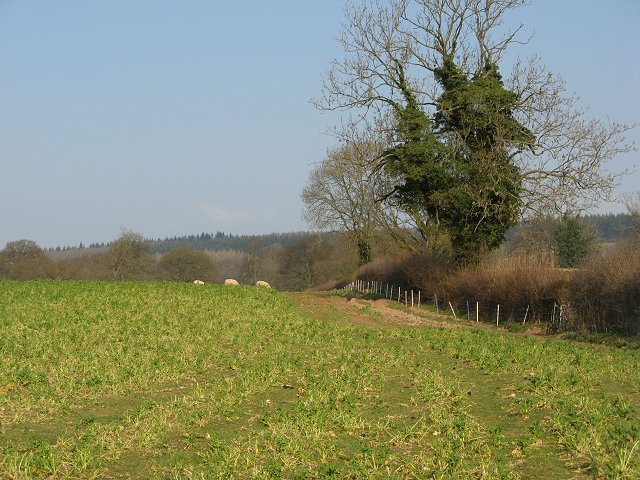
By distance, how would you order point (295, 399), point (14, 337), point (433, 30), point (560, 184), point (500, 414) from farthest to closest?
point (433, 30) → point (560, 184) → point (14, 337) → point (295, 399) → point (500, 414)

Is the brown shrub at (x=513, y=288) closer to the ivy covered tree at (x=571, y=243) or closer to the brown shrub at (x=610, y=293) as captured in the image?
the brown shrub at (x=610, y=293)

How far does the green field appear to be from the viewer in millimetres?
10109

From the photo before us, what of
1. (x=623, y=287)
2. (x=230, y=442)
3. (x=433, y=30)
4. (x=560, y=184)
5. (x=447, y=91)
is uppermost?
(x=433, y=30)

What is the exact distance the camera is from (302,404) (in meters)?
13.5

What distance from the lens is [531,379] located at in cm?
1575

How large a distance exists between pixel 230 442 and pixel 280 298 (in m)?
30.1

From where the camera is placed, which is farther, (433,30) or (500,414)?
(433,30)

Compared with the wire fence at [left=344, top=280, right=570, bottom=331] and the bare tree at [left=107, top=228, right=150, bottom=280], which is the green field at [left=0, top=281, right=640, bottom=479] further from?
the bare tree at [left=107, top=228, right=150, bottom=280]

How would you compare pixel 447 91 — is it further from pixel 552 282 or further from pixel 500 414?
pixel 500 414

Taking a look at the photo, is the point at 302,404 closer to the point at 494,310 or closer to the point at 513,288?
the point at 513,288

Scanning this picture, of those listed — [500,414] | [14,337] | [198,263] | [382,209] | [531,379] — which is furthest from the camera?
[198,263]

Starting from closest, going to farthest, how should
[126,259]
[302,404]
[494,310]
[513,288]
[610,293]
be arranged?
[302,404], [610,293], [513,288], [494,310], [126,259]

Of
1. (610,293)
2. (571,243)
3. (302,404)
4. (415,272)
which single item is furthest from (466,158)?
(571,243)

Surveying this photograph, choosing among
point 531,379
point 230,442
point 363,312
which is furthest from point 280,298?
point 230,442
